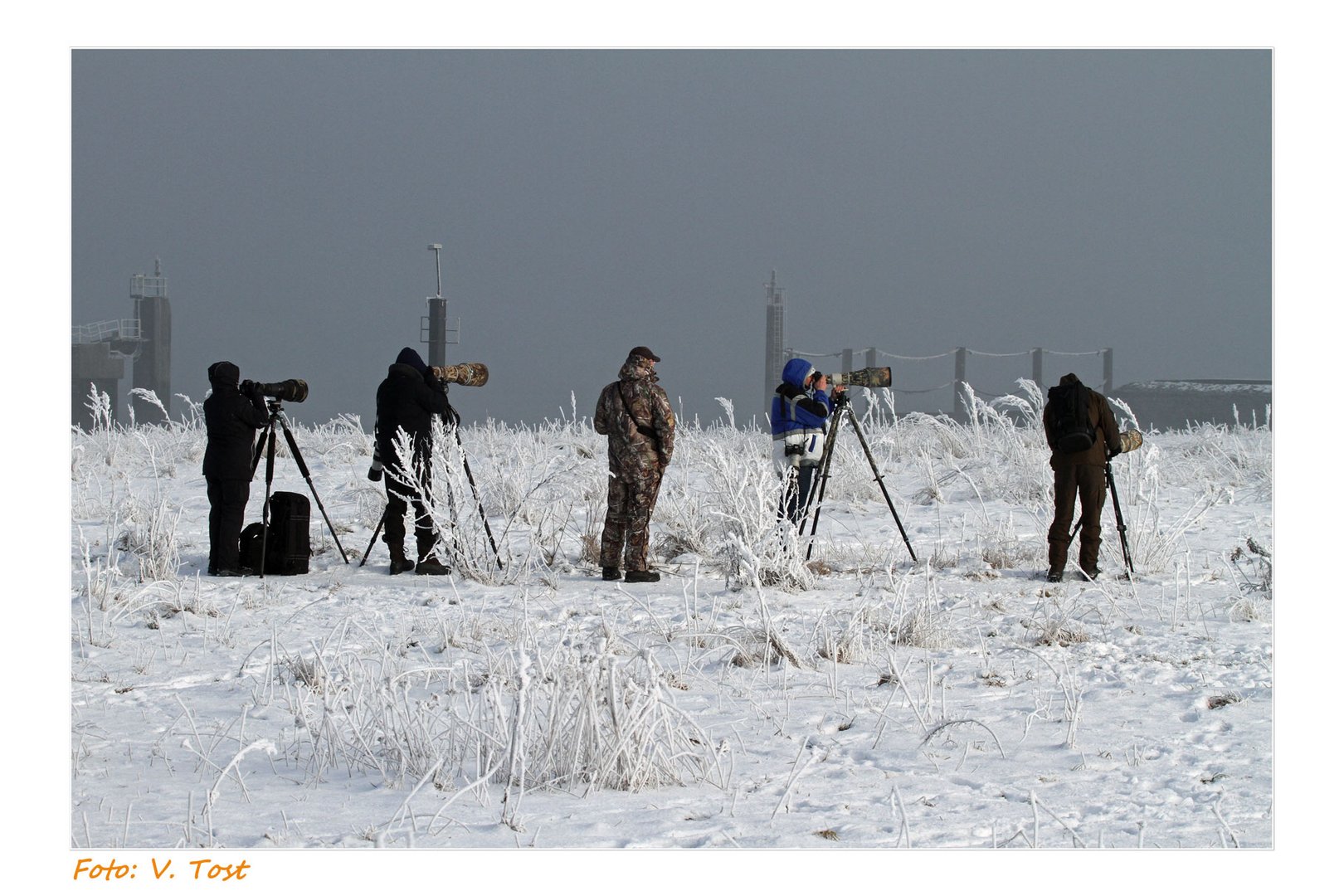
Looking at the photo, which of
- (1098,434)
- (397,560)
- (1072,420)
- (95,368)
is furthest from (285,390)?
(95,368)

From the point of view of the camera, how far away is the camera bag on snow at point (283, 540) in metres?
8.98

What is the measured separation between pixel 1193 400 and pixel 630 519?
115ft

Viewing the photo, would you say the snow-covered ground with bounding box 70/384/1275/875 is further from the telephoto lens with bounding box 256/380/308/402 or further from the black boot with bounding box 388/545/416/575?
the telephoto lens with bounding box 256/380/308/402

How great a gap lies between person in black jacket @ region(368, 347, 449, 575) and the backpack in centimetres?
437

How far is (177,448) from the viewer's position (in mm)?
15109

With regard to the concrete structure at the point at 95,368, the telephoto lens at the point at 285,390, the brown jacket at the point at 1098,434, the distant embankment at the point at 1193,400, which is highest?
the concrete structure at the point at 95,368

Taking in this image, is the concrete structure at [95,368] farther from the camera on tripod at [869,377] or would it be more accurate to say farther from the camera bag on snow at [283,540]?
the camera on tripod at [869,377]

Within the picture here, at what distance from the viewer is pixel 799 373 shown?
30.5 ft

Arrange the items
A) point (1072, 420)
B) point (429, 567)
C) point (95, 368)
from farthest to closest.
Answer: point (95, 368)
point (429, 567)
point (1072, 420)

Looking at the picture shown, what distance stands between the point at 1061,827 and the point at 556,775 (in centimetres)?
164

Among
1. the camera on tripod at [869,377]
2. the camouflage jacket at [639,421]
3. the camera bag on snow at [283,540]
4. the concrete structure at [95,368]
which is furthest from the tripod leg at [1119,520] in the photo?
the concrete structure at [95,368]

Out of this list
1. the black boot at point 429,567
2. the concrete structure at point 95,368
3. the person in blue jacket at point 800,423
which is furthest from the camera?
the concrete structure at point 95,368

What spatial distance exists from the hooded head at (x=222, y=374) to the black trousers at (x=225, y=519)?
2.27ft

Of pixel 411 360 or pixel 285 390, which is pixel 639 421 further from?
pixel 285 390
